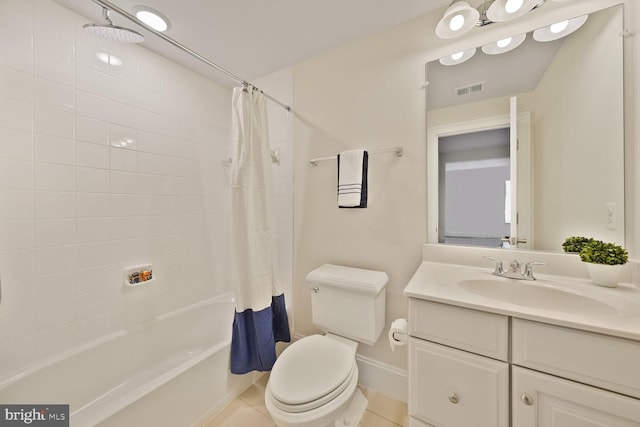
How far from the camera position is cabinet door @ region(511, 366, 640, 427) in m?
0.62

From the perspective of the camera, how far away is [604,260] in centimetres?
91

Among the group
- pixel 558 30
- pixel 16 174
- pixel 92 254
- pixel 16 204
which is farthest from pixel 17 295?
pixel 558 30

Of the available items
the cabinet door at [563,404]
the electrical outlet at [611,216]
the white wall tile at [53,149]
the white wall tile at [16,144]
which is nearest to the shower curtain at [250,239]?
the white wall tile at [53,149]

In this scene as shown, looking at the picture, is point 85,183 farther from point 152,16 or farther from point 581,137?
point 581,137

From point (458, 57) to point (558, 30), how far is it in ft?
1.32

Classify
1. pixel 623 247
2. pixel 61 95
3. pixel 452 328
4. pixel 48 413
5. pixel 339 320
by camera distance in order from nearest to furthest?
pixel 452 328 → pixel 623 247 → pixel 48 413 → pixel 61 95 → pixel 339 320

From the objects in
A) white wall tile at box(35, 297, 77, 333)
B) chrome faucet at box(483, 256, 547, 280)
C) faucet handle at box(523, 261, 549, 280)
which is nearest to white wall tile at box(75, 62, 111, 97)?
white wall tile at box(35, 297, 77, 333)

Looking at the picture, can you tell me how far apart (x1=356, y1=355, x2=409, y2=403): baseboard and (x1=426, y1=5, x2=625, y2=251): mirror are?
85 cm

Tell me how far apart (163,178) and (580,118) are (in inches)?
96.5

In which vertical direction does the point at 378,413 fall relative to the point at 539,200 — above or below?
below

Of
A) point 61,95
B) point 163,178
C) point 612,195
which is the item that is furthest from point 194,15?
point 612,195

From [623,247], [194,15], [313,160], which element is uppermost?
[194,15]

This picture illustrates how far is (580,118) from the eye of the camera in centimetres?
106

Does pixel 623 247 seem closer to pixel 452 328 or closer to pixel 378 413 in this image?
pixel 452 328
